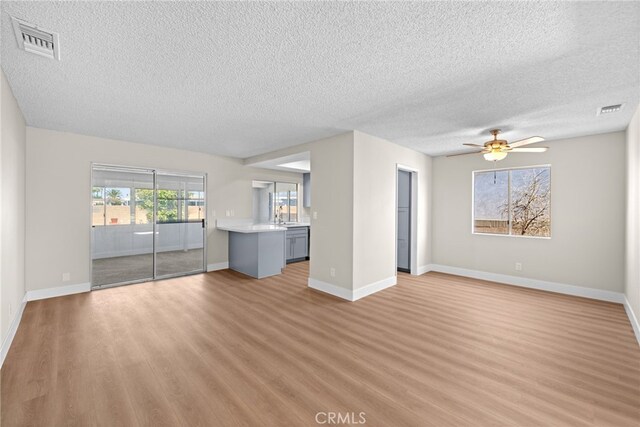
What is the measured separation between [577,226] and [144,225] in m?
7.34

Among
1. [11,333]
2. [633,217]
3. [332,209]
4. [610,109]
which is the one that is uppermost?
[610,109]

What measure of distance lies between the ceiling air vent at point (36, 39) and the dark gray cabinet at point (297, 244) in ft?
16.6

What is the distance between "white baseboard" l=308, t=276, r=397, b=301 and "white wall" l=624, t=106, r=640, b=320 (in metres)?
2.86

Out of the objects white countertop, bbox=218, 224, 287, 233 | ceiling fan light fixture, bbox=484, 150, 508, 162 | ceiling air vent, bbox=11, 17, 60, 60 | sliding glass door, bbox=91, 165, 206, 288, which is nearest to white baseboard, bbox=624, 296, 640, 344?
ceiling fan light fixture, bbox=484, 150, 508, 162

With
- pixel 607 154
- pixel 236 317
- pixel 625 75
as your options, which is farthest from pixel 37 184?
pixel 607 154

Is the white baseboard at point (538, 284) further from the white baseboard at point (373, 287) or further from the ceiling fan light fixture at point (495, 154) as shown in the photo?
the ceiling fan light fixture at point (495, 154)

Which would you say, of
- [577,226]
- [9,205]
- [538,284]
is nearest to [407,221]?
[538,284]

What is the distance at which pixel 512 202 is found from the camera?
5.16m

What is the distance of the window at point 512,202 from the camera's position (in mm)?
5051

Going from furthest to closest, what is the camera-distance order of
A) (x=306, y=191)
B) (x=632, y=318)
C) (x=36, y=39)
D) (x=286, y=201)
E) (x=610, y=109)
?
(x=306, y=191) → (x=286, y=201) → (x=632, y=318) → (x=610, y=109) → (x=36, y=39)

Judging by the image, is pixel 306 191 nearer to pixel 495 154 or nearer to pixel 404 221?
pixel 404 221

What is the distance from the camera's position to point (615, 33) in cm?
174

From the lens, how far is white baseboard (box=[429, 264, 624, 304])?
402 centimetres

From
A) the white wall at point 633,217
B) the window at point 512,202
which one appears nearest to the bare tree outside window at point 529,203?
the window at point 512,202
